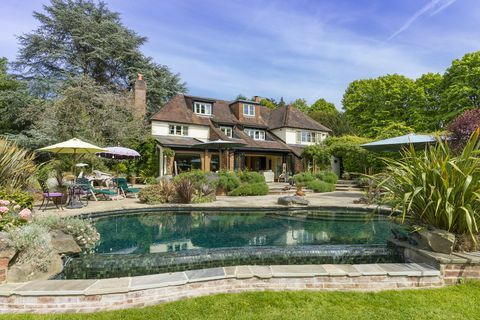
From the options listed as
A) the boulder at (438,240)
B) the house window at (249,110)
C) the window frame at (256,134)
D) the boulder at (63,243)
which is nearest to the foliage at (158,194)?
the boulder at (63,243)

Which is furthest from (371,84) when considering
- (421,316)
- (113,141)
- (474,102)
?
(421,316)

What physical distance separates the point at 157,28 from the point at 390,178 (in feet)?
43.3

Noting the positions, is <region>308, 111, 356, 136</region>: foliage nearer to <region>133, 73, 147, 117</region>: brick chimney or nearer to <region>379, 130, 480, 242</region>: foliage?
<region>133, 73, 147, 117</region>: brick chimney

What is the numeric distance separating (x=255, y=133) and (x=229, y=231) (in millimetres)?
22357

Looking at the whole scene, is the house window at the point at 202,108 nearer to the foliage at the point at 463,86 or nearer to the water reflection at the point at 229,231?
the water reflection at the point at 229,231

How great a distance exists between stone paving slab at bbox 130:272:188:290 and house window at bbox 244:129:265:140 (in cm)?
2584

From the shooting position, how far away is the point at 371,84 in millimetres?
38969

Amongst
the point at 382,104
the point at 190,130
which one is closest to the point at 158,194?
the point at 190,130

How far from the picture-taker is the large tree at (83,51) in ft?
87.5

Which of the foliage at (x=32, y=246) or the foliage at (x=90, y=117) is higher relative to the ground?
the foliage at (x=90, y=117)

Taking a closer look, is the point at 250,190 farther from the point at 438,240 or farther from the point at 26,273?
the point at 26,273

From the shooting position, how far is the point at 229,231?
27.3 ft

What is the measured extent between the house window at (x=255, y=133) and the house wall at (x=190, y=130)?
4.36 meters

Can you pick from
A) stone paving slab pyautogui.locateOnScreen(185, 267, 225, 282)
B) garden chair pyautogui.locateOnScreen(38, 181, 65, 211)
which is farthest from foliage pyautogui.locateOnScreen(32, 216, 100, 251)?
garden chair pyautogui.locateOnScreen(38, 181, 65, 211)
